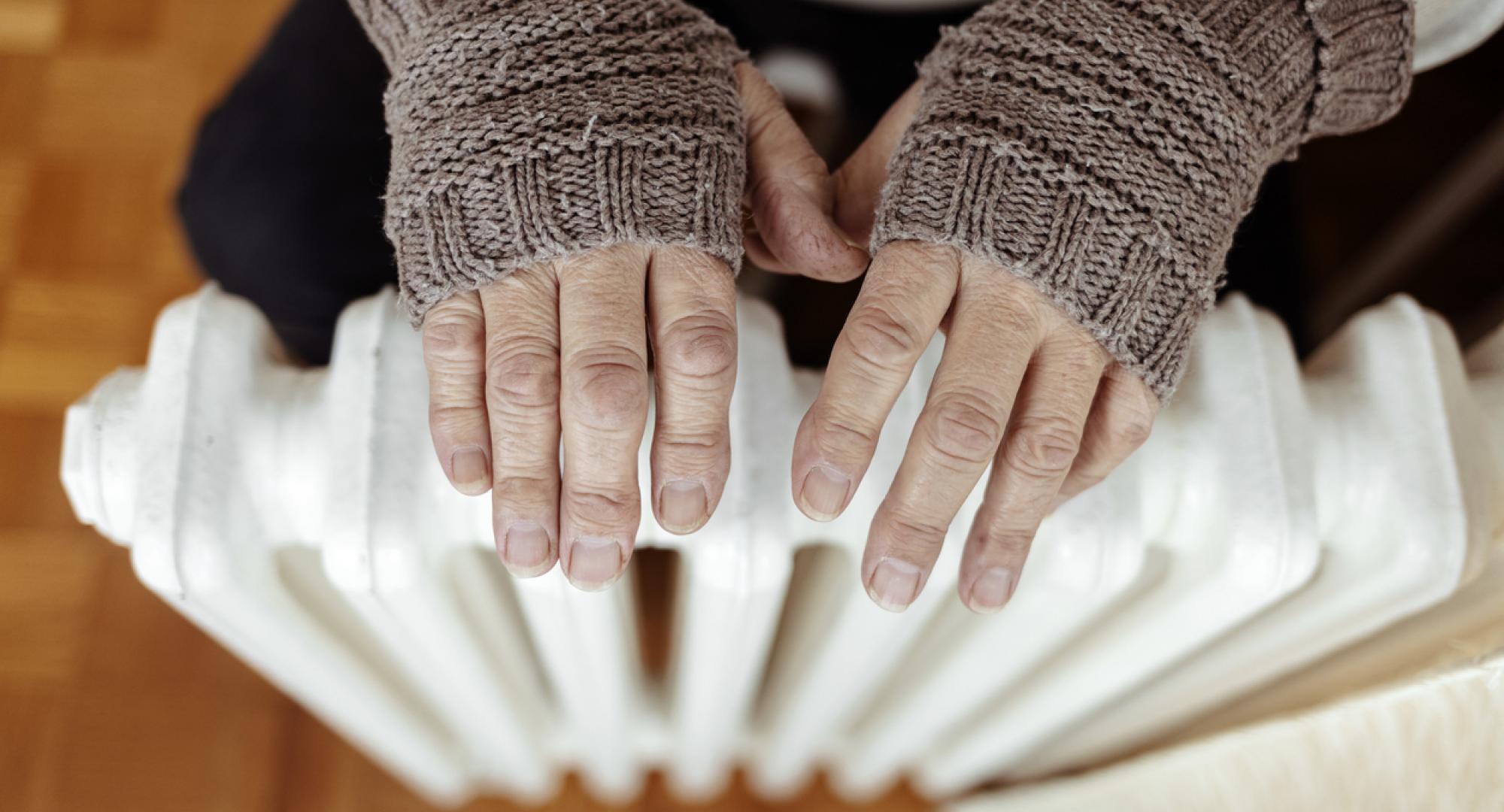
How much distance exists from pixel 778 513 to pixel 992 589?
0.33 ft

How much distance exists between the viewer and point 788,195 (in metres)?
0.46

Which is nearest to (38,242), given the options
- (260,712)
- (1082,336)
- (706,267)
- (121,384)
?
(260,712)

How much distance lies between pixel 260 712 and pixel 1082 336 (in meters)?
0.93

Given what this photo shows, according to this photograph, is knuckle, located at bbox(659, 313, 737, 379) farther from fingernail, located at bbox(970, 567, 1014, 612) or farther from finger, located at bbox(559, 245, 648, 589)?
fingernail, located at bbox(970, 567, 1014, 612)

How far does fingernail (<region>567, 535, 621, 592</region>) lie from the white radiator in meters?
0.07

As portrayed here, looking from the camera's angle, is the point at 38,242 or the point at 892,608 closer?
the point at 892,608

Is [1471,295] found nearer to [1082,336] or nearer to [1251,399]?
[1251,399]

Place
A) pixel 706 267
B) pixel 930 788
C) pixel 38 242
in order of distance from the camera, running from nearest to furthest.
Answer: pixel 706 267 < pixel 930 788 < pixel 38 242

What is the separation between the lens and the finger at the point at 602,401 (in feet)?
1.31

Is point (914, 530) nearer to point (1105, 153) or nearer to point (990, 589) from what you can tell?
point (990, 589)

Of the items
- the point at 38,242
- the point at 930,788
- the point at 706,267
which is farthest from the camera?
the point at 38,242

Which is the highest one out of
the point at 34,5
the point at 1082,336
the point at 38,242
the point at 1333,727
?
the point at 1082,336

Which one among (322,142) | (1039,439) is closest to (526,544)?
(1039,439)

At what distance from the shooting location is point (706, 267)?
42 centimetres
